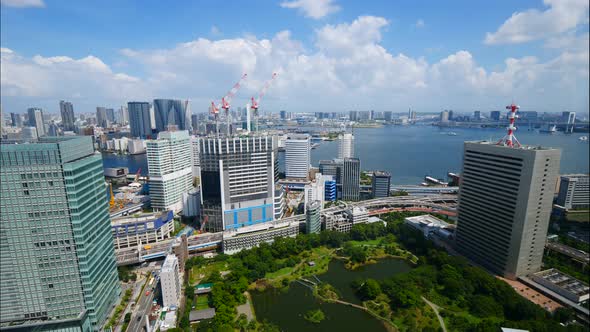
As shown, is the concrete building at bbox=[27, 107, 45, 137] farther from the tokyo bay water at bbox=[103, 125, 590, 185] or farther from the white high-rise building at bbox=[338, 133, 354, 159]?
the white high-rise building at bbox=[338, 133, 354, 159]

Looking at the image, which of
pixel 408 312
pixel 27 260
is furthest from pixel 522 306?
pixel 27 260

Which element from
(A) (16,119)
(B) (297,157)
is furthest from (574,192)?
(A) (16,119)

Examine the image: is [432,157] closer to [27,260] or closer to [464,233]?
[464,233]

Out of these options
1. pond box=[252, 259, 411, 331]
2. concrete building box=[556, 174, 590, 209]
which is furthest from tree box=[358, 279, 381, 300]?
concrete building box=[556, 174, 590, 209]

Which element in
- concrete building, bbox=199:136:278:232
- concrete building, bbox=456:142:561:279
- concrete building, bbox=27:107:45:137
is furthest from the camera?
concrete building, bbox=27:107:45:137

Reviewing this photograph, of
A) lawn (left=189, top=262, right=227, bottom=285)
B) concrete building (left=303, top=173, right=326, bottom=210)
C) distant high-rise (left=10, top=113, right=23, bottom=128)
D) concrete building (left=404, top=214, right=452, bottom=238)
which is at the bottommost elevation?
lawn (left=189, top=262, right=227, bottom=285)

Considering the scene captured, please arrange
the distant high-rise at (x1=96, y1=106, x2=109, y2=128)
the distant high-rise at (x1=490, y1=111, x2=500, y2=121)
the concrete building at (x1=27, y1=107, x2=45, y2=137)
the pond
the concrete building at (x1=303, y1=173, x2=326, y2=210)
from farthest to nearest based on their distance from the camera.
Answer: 1. the distant high-rise at (x1=96, y1=106, x2=109, y2=128)
2. the distant high-rise at (x1=490, y1=111, x2=500, y2=121)
3. the concrete building at (x1=27, y1=107, x2=45, y2=137)
4. the concrete building at (x1=303, y1=173, x2=326, y2=210)
5. the pond

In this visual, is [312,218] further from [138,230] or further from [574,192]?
[574,192]

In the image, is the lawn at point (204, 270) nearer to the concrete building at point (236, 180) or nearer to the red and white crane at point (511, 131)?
the concrete building at point (236, 180)
